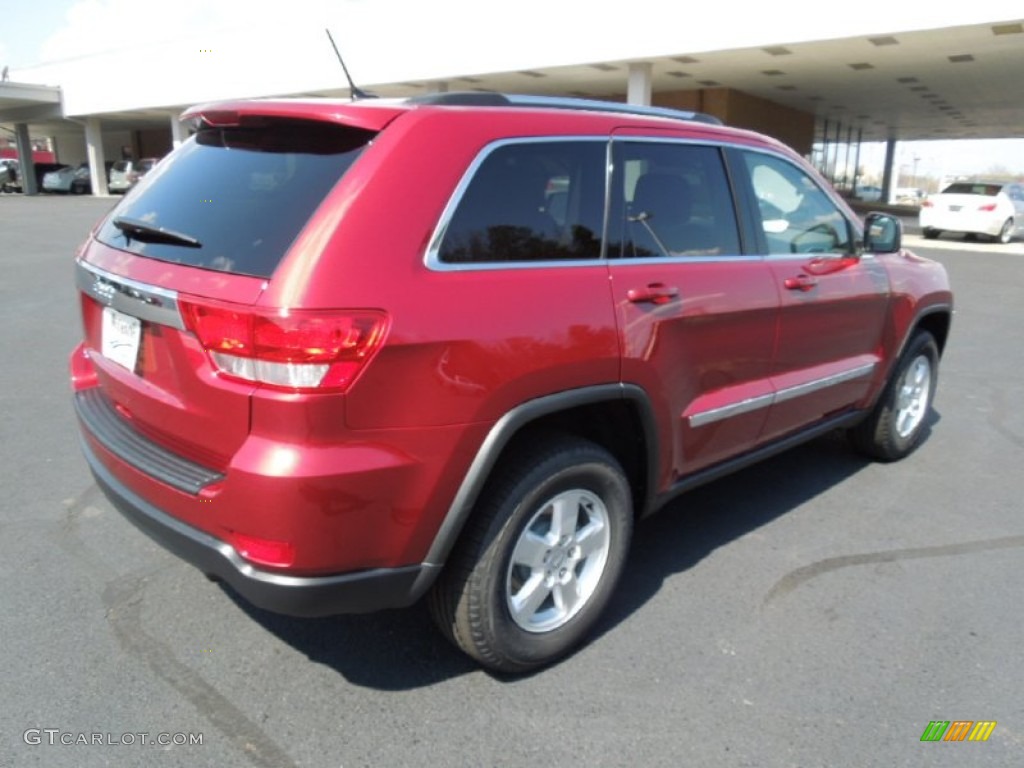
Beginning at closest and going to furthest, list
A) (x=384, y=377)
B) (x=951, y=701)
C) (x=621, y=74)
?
(x=384, y=377) → (x=951, y=701) → (x=621, y=74)

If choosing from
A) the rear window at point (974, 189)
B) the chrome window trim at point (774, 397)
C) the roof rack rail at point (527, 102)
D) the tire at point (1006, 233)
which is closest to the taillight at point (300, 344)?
the roof rack rail at point (527, 102)

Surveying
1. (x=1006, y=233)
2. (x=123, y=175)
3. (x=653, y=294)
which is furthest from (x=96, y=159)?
(x=653, y=294)

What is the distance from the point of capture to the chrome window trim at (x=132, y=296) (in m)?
2.35

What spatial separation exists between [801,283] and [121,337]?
9.14 ft

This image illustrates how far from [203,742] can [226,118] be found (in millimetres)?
1979

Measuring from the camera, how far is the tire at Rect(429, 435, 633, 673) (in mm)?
2529

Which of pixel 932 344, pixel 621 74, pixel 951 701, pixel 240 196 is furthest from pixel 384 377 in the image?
pixel 621 74

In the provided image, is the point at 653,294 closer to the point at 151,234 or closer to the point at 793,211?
the point at 793,211

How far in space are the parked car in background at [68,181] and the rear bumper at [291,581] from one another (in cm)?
4800

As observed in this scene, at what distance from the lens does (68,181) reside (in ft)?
142

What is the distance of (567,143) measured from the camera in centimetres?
277

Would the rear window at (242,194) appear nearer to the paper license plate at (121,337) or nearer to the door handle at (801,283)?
the paper license plate at (121,337)

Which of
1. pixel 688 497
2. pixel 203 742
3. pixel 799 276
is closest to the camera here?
pixel 203 742

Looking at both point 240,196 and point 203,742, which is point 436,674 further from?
point 240,196
